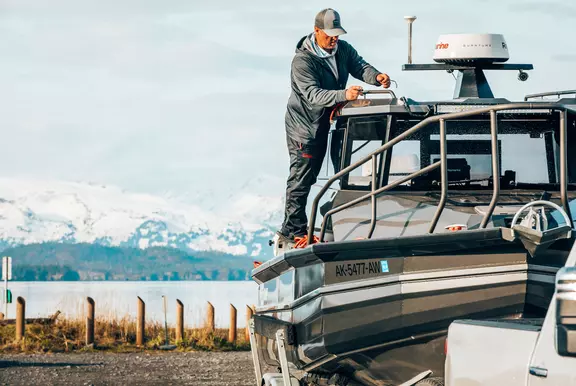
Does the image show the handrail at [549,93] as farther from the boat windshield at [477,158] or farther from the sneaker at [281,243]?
the sneaker at [281,243]

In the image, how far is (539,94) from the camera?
12047 millimetres

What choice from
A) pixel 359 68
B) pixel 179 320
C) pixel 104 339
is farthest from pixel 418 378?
pixel 179 320

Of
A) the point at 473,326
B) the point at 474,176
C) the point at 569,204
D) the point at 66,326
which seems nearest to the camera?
the point at 473,326

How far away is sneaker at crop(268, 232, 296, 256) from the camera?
439 inches

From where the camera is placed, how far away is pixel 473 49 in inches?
475

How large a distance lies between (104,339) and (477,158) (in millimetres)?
18406

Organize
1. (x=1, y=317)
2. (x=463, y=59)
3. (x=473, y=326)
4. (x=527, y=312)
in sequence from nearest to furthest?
(x=473, y=326) < (x=527, y=312) < (x=463, y=59) < (x=1, y=317)

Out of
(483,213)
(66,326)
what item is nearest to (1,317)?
(66,326)

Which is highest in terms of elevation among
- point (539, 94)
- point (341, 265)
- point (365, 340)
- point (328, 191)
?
point (539, 94)

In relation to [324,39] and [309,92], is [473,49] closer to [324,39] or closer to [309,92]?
[324,39]

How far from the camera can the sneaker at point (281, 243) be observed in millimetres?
11141

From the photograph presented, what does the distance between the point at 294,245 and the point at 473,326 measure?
3.88 m

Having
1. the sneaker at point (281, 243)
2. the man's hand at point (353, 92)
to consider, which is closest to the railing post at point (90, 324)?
the sneaker at point (281, 243)

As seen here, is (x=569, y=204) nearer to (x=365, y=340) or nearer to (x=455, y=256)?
(x=455, y=256)
